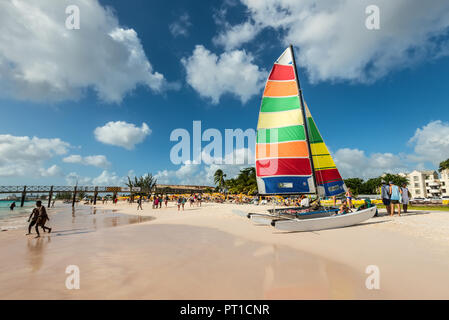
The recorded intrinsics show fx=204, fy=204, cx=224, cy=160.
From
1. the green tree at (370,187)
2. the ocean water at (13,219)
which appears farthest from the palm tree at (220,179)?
the green tree at (370,187)

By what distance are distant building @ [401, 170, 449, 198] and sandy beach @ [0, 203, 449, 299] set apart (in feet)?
341

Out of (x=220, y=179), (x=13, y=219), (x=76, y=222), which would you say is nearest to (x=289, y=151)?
(x=76, y=222)

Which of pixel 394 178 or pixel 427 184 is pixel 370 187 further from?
pixel 427 184

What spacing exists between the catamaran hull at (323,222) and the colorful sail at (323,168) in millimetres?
1979

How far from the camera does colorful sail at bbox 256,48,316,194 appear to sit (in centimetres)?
1150

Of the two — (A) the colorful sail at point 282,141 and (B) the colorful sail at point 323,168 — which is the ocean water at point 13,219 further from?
(B) the colorful sail at point 323,168

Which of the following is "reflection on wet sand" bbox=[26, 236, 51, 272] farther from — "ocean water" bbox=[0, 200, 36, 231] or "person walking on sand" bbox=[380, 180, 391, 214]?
"person walking on sand" bbox=[380, 180, 391, 214]

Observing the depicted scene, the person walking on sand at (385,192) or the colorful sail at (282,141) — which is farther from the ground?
the colorful sail at (282,141)

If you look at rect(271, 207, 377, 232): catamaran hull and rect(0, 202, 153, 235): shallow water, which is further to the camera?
rect(0, 202, 153, 235): shallow water

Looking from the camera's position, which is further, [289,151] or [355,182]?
[355,182]

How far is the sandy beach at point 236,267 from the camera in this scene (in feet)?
12.1

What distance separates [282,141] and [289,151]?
0.70 m

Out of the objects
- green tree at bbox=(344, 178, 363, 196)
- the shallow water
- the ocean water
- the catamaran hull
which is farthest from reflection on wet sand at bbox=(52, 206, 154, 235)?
green tree at bbox=(344, 178, 363, 196)

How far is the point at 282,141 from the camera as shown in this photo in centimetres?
1175
